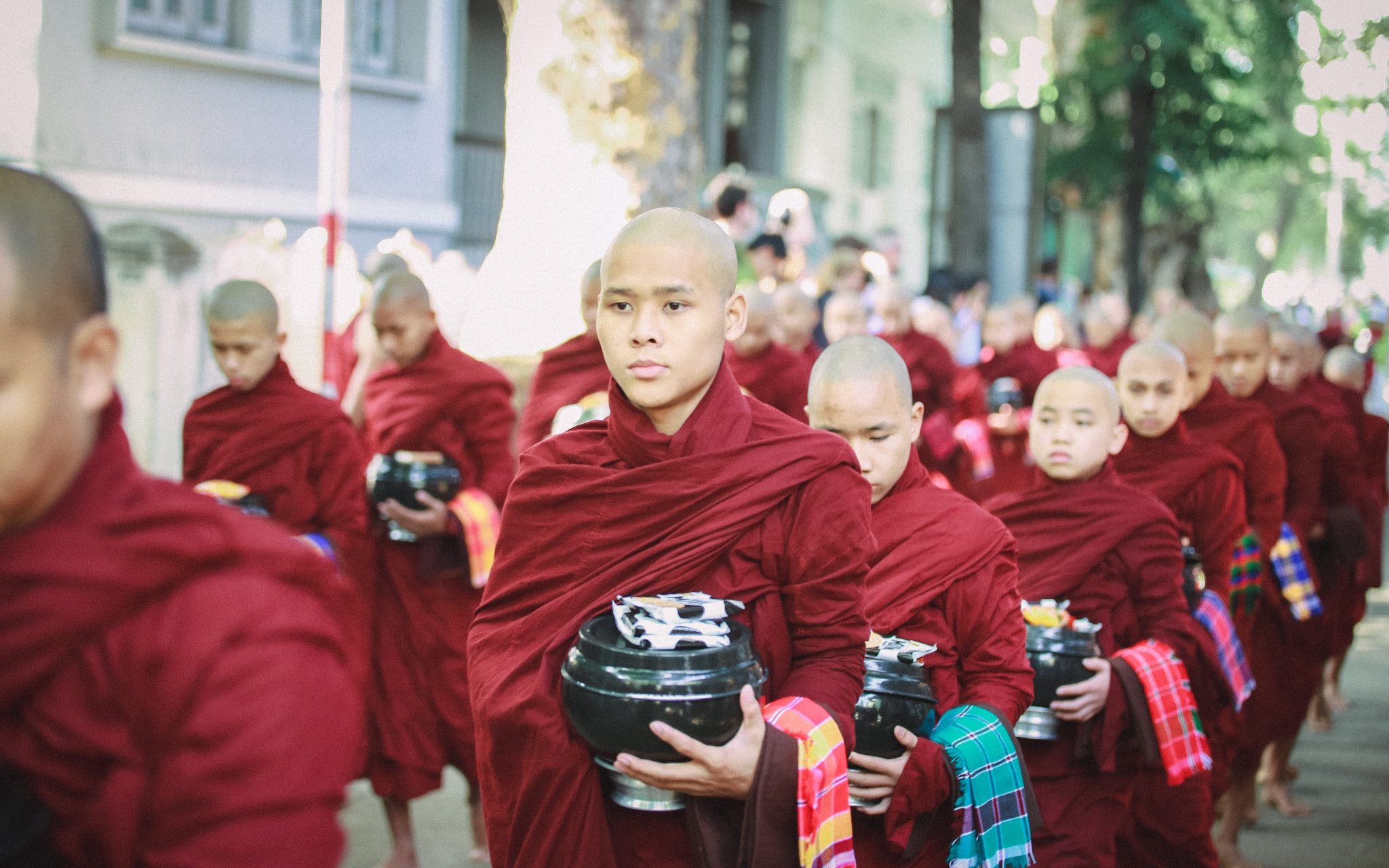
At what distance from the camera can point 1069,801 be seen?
11.6ft

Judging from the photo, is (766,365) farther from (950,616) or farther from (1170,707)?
(950,616)

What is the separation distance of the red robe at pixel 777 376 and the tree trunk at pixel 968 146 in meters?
7.37

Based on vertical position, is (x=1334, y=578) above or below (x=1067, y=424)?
below

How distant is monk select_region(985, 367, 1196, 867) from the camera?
351 centimetres

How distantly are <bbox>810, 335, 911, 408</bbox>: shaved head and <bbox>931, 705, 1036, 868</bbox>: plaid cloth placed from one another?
0.77 m

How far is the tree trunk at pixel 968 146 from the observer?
14.0 metres

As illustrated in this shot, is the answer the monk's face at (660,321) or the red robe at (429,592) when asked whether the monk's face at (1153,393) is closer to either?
the red robe at (429,592)

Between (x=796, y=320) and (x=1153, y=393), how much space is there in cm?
362

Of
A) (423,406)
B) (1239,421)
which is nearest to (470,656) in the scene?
(423,406)

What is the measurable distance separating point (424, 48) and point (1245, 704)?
10021 mm

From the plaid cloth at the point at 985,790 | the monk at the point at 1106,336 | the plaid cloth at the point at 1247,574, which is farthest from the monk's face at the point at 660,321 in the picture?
the monk at the point at 1106,336

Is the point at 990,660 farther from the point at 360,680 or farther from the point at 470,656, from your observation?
the point at 360,680

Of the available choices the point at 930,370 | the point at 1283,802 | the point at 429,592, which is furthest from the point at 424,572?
the point at 930,370

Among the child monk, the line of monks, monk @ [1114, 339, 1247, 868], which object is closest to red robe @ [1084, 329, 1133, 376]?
the line of monks
